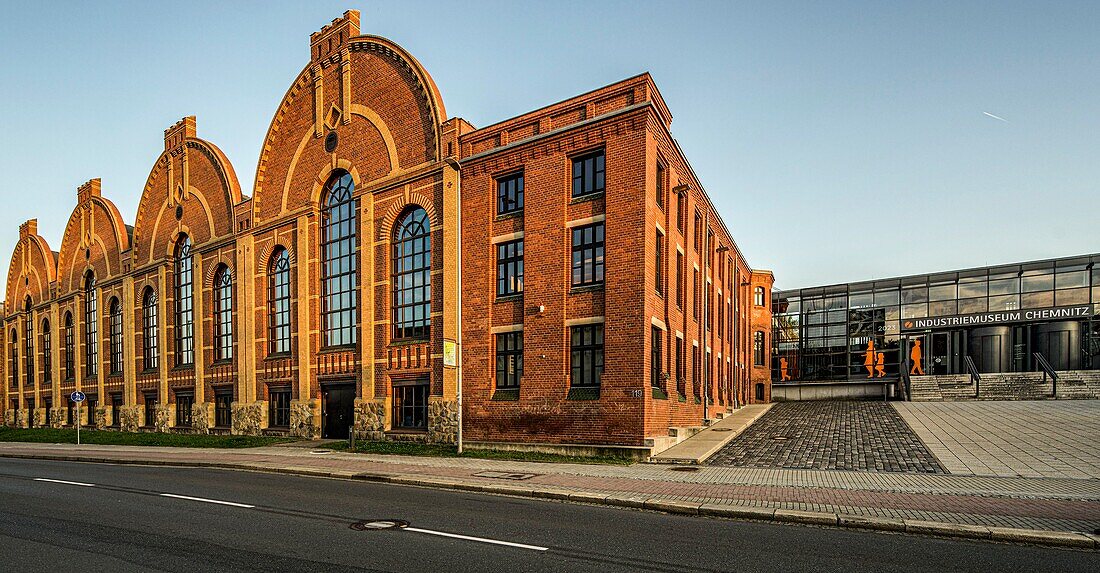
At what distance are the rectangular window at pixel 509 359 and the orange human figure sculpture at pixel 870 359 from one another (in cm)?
3183

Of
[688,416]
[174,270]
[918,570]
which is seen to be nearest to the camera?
[918,570]

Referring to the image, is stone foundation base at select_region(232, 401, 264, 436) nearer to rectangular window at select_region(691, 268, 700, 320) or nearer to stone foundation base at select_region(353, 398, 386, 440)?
stone foundation base at select_region(353, 398, 386, 440)

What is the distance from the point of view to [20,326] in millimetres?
53031

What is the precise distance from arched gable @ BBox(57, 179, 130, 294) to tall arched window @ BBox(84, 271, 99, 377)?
1.89 feet

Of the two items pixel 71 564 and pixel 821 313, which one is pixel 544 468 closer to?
pixel 71 564

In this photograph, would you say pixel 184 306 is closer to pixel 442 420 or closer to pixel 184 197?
pixel 184 197

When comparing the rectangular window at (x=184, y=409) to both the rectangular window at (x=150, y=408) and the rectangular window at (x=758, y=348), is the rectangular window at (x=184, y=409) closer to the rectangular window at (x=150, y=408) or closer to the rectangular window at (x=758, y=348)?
the rectangular window at (x=150, y=408)

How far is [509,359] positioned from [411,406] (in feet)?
16.6

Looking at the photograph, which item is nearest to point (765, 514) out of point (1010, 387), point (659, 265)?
point (659, 265)

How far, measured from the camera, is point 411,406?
23359mm

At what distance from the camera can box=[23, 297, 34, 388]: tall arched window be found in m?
51.6

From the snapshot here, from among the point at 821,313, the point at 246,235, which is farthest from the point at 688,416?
the point at 821,313

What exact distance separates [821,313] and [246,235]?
37643 mm

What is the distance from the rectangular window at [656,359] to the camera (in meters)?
19.0
